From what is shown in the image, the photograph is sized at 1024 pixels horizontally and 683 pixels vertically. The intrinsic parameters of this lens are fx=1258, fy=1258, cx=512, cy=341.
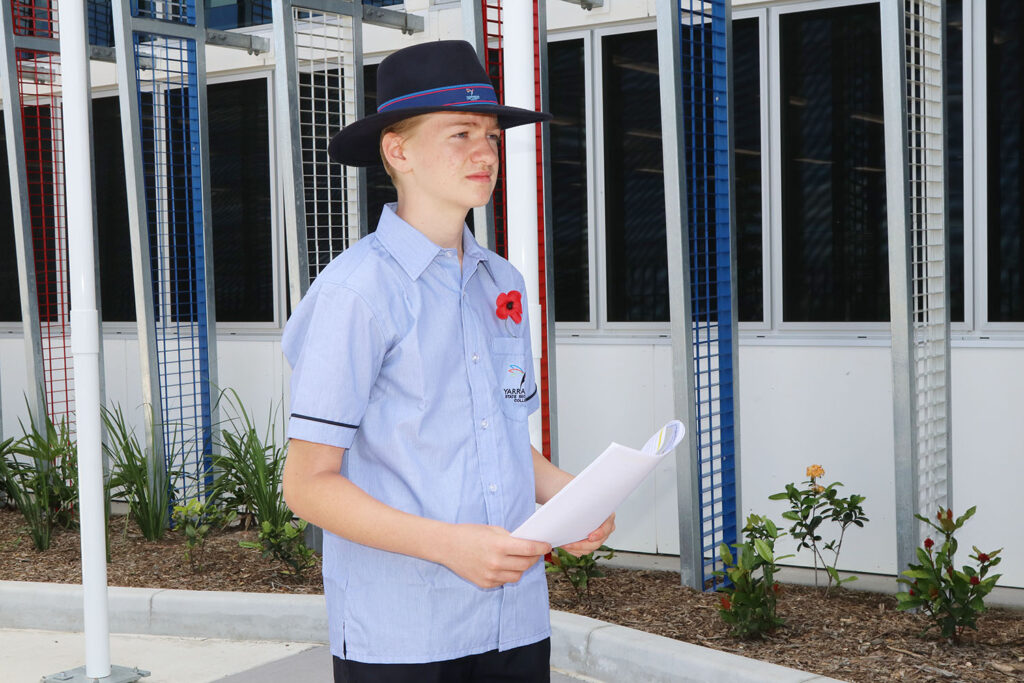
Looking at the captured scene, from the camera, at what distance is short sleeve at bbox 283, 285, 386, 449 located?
1948mm

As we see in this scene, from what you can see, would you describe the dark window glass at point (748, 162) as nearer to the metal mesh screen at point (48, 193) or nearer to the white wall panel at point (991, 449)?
the white wall panel at point (991, 449)

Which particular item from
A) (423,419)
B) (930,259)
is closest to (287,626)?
(930,259)

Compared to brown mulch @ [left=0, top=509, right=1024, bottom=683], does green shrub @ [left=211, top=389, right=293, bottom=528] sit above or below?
above

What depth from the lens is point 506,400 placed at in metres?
2.17

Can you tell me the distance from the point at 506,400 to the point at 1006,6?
5.23 m

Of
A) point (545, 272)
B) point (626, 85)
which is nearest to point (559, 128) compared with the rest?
point (626, 85)

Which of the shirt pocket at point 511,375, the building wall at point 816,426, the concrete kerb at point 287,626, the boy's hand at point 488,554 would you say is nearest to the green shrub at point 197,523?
the concrete kerb at point 287,626

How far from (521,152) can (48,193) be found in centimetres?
630

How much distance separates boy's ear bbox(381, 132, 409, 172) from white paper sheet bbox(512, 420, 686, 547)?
0.64 metres

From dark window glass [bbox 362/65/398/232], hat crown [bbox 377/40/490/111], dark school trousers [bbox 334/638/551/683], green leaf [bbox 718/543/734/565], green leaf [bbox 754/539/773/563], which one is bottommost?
green leaf [bbox 718/543/734/565]

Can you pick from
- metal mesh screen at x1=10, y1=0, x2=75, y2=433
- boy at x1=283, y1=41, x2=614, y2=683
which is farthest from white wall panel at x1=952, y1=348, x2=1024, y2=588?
metal mesh screen at x1=10, y1=0, x2=75, y2=433

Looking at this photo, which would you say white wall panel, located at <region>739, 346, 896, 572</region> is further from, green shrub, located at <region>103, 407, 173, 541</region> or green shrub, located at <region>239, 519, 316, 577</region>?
green shrub, located at <region>103, 407, 173, 541</region>

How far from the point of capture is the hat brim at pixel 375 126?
211 centimetres

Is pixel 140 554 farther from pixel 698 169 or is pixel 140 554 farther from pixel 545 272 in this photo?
pixel 698 169
